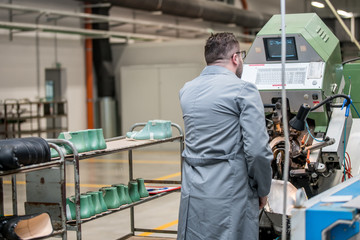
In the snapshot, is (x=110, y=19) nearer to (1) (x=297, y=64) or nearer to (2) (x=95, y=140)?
(2) (x=95, y=140)

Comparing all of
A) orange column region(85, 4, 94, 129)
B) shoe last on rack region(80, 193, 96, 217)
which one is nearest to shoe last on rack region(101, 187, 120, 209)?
shoe last on rack region(80, 193, 96, 217)

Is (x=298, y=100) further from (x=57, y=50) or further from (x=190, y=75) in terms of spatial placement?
(x=57, y=50)

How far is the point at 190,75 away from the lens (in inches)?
456

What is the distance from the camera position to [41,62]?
11.2 m

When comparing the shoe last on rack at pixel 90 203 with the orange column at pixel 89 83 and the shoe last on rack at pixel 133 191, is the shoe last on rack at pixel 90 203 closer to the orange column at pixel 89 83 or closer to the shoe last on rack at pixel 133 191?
the shoe last on rack at pixel 133 191

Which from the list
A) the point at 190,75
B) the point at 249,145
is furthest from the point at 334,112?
the point at 190,75

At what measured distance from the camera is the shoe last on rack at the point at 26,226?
10.0 feet

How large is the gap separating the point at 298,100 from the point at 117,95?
9663mm

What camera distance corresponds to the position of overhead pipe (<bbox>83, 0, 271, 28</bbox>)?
11227mm

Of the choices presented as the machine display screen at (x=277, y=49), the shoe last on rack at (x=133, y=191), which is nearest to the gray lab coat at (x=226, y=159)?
the machine display screen at (x=277, y=49)

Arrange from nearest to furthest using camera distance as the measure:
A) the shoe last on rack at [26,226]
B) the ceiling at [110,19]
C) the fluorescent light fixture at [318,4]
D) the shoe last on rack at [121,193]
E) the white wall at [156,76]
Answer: the shoe last on rack at [26,226] → the shoe last on rack at [121,193] → the fluorescent light fixture at [318,4] → the ceiling at [110,19] → the white wall at [156,76]

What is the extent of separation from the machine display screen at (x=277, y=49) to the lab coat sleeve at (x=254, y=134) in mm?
1021

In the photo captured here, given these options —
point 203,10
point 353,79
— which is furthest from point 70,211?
point 203,10

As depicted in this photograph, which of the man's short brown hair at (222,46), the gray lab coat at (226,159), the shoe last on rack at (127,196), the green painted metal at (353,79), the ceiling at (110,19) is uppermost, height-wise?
the ceiling at (110,19)
